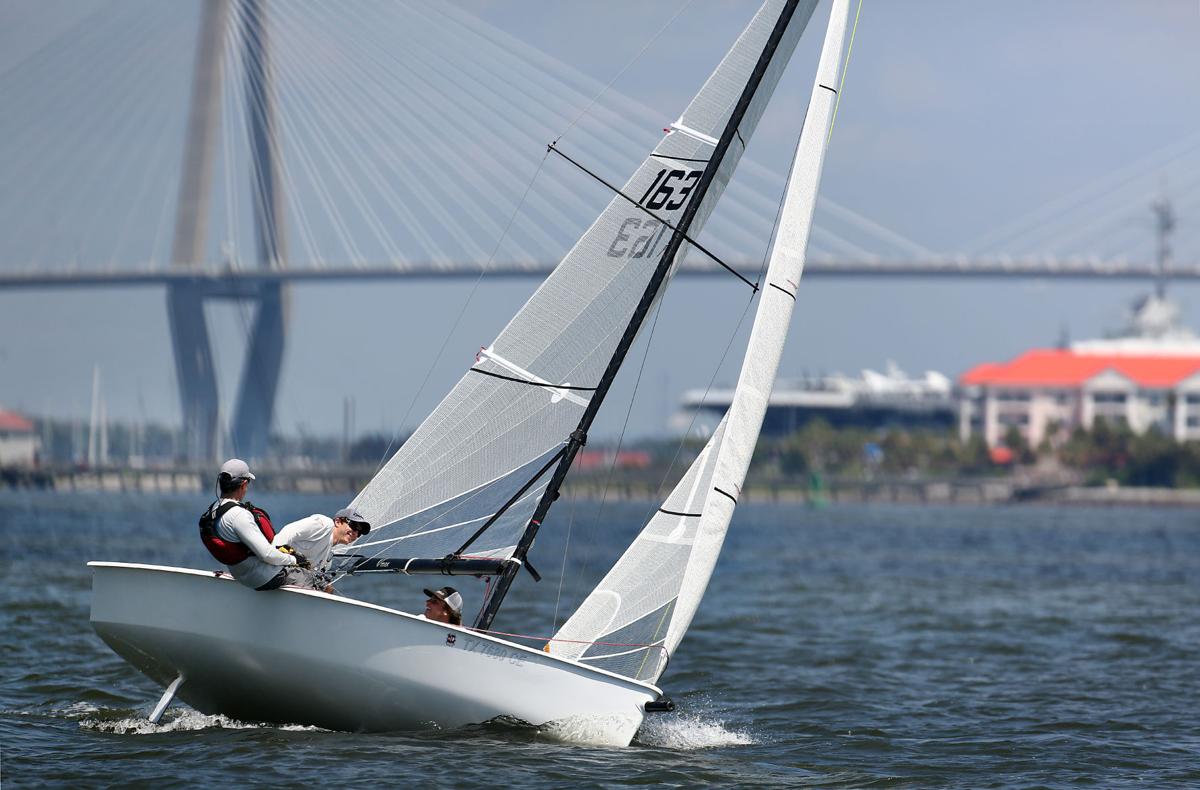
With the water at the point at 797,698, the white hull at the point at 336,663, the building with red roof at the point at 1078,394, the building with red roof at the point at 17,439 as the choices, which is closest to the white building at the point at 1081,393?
the building with red roof at the point at 1078,394

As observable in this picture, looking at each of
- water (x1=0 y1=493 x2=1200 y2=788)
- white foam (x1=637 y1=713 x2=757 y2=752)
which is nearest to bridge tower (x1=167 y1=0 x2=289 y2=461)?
water (x1=0 y1=493 x2=1200 y2=788)

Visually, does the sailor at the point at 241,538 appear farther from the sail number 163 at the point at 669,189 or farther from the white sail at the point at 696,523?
the sail number 163 at the point at 669,189

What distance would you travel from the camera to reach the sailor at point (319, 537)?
7570 millimetres

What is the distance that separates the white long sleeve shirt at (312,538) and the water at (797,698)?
0.82 metres

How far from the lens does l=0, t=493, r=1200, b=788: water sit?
7539 millimetres

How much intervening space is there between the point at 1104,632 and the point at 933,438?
76.0 m

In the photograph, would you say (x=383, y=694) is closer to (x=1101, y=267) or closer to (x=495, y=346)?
(x=495, y=346)

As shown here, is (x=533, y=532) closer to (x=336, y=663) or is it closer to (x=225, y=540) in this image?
(x=336, y=663)

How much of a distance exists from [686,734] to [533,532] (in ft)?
4.45

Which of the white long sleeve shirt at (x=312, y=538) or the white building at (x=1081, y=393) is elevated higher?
the white building at (x=1081, y=393)

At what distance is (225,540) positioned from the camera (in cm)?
737

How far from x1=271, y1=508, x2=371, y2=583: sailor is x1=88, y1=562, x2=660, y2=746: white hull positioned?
220mm

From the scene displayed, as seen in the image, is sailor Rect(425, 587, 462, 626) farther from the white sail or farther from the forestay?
the white sail

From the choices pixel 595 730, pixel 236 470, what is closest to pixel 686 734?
pixel 595 730
